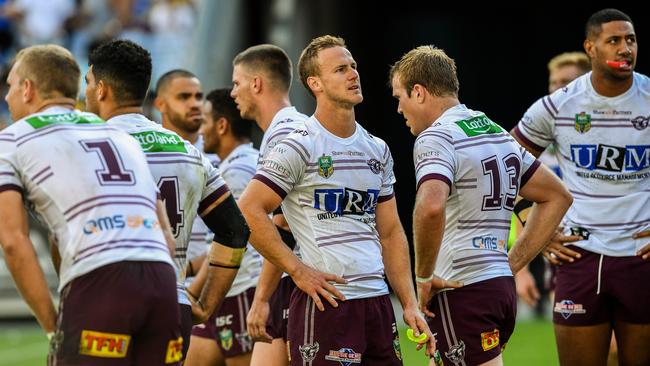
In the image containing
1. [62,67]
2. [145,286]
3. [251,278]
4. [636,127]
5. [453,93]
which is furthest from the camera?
[251,278]

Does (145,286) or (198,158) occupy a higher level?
(198,158)

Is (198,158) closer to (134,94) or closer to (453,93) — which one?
(134,94)

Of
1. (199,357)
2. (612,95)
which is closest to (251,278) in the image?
(199,357)

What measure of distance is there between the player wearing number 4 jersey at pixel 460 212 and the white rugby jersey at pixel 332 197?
1.03ft

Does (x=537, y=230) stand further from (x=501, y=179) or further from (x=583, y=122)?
(x=583, y=122)

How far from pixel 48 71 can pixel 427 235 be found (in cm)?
228

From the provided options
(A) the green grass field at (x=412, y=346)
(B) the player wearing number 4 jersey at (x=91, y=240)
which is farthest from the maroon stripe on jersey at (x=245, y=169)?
(A) the green grass field at (x=412, y=346)

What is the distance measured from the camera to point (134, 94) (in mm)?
6230

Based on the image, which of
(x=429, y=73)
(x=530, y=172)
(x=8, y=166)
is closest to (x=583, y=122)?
(x=530, y=172)

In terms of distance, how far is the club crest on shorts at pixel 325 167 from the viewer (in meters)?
6.52

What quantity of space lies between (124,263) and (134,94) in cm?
126

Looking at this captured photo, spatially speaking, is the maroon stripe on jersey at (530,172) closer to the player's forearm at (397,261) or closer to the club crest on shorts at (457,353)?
the player's forearm at (397,261)

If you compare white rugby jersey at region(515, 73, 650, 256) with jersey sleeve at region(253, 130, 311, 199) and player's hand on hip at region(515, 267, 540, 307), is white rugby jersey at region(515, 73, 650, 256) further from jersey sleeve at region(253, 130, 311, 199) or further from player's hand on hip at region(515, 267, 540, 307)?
jersey sleeve at region(253, 130, 311, 199)

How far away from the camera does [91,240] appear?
5328mm
